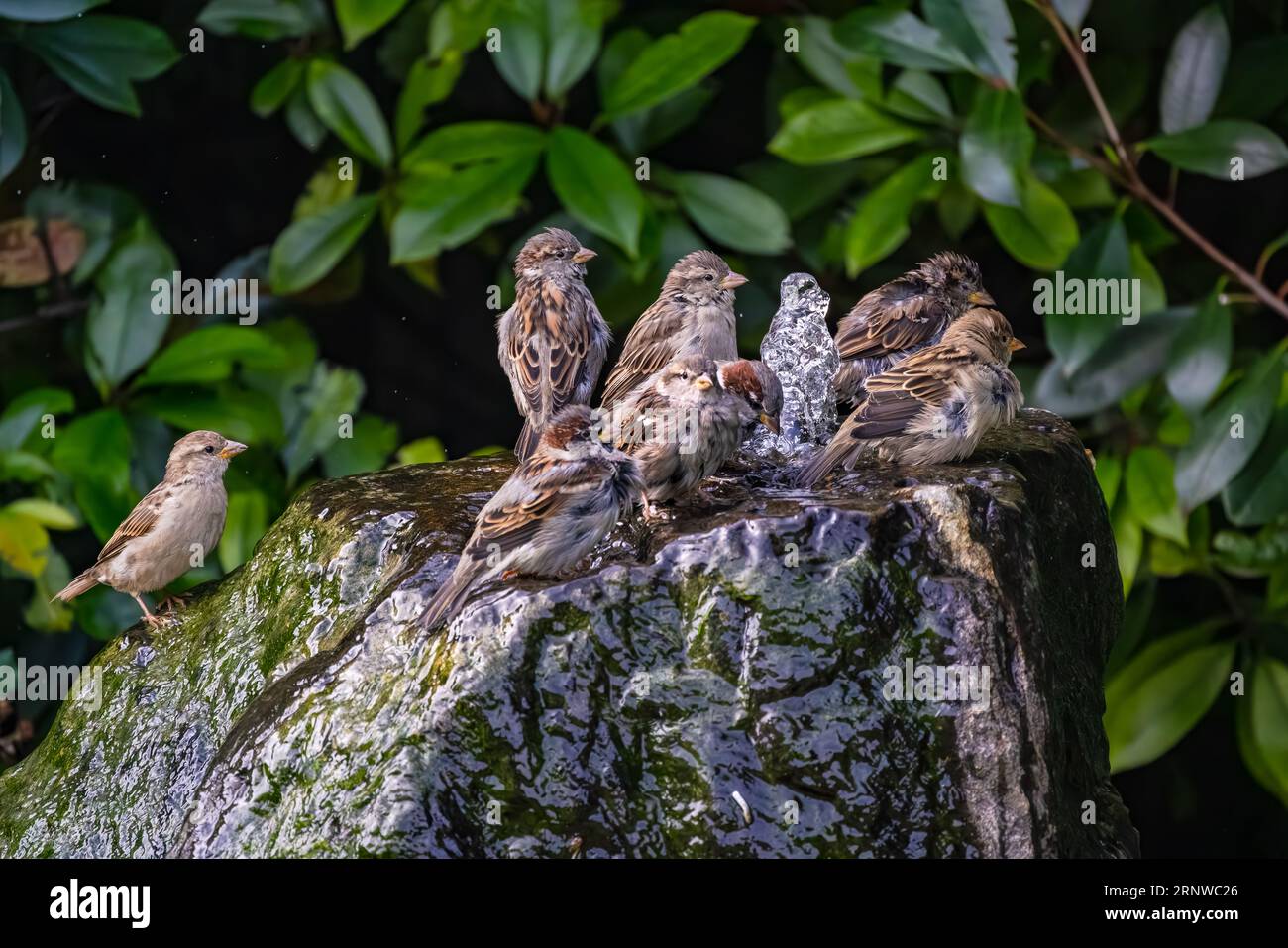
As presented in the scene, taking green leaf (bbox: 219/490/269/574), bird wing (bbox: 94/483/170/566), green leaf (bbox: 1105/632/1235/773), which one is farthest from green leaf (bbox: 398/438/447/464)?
green leaf (bbox: 1105/632/1235/773)

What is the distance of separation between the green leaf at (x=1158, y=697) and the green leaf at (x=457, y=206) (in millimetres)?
2631

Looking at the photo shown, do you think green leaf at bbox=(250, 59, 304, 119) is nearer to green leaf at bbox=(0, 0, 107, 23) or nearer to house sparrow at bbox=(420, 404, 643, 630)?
green leaf at bbox=(0, 0, 107, 23)

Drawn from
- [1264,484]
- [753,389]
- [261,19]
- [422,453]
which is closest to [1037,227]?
[1264,484]

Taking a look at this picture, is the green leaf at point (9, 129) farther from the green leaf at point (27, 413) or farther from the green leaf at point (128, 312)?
the green leaf at point (27, 413)

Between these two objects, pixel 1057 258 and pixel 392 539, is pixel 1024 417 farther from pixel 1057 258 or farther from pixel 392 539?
pixel 392 539

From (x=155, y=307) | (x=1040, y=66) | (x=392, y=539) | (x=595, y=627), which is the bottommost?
(x=595, y=627)

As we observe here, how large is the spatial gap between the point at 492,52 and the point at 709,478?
1883 mm

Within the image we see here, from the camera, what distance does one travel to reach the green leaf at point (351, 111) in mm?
5352

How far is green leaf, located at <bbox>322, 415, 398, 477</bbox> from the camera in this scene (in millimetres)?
5576

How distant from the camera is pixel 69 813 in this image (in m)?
4.34

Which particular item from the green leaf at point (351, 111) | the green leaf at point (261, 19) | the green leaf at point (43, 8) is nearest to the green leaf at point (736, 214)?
the green leaf at point (351, 111)

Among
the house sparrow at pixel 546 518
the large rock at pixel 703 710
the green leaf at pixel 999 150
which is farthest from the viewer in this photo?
the green leaf at pixel 999 150

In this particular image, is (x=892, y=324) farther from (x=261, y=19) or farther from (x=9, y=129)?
(x=9, y=129)

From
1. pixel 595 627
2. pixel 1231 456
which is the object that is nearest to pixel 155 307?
pixel 595 627
